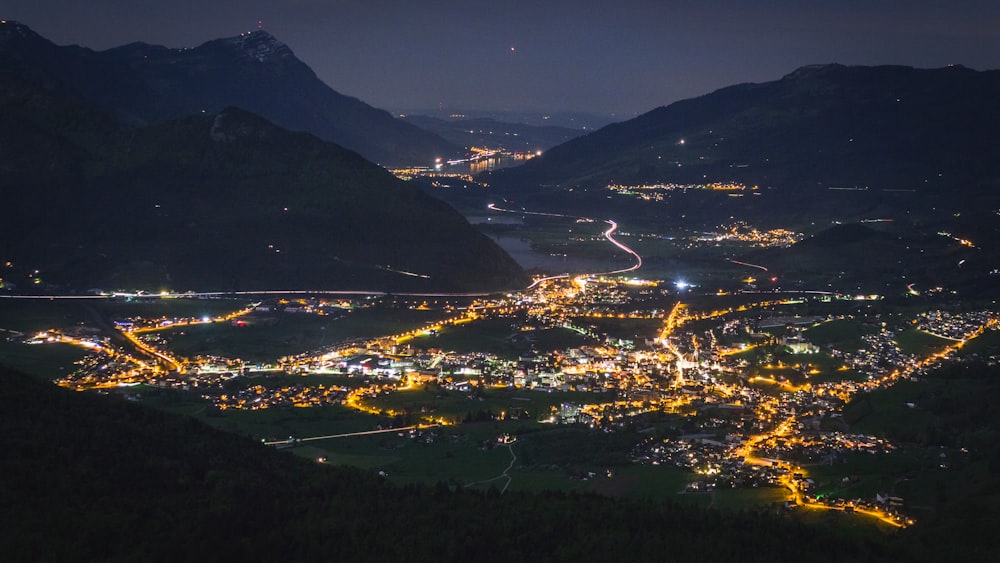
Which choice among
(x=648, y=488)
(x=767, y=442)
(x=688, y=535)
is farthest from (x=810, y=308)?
(x=688, y=535)

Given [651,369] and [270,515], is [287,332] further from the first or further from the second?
[270,515]

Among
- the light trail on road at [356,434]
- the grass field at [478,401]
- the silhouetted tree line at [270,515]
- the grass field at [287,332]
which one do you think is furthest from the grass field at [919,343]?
the silhouetted tree line at [270,515]

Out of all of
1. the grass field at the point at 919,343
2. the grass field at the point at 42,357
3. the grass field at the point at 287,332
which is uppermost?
the grass field at the point at 42,357

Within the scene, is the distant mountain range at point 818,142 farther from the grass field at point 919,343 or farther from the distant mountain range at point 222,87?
the grass field at point 919,343

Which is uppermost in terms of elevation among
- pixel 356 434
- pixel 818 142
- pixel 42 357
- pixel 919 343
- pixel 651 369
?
pixel 818 142

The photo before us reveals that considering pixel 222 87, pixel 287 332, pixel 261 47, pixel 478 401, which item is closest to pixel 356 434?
pixel 478 401

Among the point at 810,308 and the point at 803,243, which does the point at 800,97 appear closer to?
the point at 803,243
